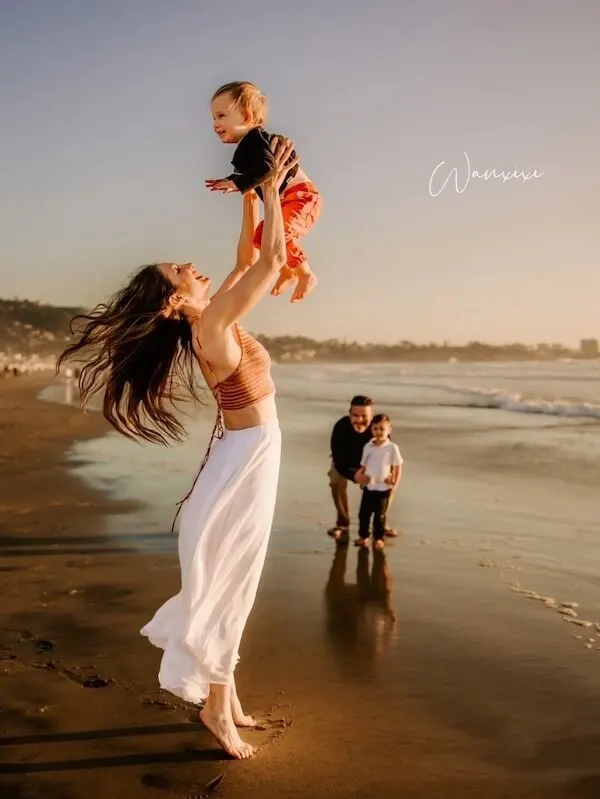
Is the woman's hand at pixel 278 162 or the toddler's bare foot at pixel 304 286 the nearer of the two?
the woman's hand at pixel 278 162

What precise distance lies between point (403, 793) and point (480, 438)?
41.7 feet

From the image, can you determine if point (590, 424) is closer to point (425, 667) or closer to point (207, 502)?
point (425, 667)

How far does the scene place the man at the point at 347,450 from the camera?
25.0 feet

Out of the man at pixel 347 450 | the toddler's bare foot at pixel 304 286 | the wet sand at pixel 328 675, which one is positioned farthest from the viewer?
the man at pixel 347 450

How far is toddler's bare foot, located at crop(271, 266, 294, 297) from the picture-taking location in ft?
11.7

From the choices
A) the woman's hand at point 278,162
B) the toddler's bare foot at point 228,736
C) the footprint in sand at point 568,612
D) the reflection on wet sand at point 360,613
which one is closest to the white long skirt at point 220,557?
the toddler's bare foot at point 228,736

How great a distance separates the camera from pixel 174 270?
349 cm

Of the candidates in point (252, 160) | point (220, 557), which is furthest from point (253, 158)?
point (220, 557)

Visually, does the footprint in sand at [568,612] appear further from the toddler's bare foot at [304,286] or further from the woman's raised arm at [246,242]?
the woman's raised arm at [246,242]

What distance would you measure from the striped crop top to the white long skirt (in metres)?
0.12

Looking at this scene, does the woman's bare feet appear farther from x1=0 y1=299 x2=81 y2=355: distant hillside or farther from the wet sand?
x1=0 y1=299 x2=81 y2=355: distant hillside

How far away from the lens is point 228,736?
3.38 meters

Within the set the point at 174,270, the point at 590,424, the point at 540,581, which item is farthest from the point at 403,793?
the point at 590,424

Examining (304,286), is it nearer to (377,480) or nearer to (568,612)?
(568,612)
